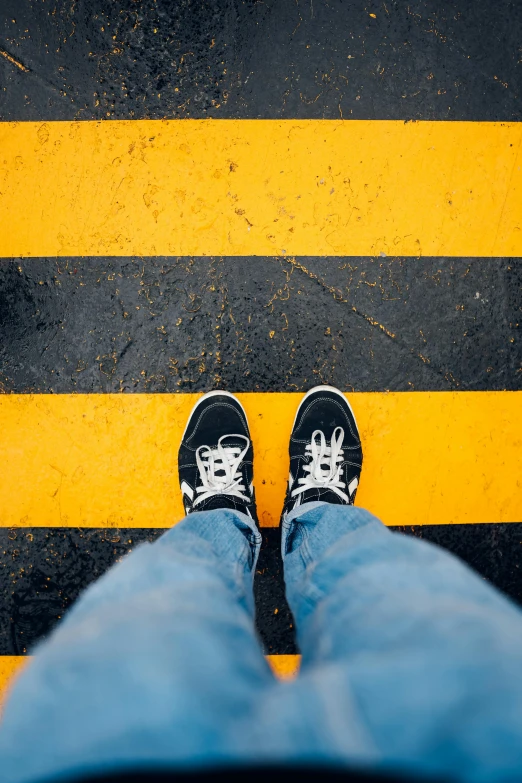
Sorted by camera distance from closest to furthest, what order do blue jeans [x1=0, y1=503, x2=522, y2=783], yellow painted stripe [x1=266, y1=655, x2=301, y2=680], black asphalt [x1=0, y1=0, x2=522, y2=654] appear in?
1. blue jeans [x1=0, y1=503, x2=522, y2=783]
2. black asphalt [x1=0, y1=0, x2=522, y2=654]
3. yellow painted stripe [x1=266, y1=655, x2=301, y2=680]

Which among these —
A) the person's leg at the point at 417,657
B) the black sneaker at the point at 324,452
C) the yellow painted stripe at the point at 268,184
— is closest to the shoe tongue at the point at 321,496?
the black sneaker at the point at 324,452

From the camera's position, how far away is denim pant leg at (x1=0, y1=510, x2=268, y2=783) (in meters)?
0.54

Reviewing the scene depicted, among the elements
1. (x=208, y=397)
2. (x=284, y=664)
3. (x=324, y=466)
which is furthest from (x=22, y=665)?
(x=324, y=466)

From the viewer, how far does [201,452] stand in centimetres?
158

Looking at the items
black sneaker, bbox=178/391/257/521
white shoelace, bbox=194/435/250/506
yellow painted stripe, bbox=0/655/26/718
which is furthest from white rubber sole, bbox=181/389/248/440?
yellow painted stripe, bbox=0/655/26/718

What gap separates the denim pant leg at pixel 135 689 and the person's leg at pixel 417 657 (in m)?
0.12

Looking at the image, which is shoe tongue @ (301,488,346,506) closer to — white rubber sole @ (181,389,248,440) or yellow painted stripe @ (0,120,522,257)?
white rubber sole @ (181,389,248,440)

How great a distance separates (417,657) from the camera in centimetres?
61

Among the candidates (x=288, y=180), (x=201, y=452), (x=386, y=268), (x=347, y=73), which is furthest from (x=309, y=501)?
(x=347, y=73)

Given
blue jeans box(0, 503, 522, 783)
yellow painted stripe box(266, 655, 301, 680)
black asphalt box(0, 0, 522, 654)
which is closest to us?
blue jeans box(0, 503, 522, 783)

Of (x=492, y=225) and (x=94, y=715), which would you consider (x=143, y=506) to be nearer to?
(x=94, y=715)

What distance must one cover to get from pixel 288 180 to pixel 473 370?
921 mm

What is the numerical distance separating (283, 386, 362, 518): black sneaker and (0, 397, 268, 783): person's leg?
667mm

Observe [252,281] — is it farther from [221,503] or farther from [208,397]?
[221,503]
